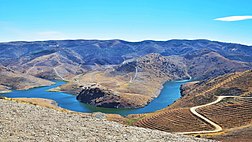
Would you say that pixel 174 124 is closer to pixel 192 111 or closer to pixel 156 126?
pixel 156 126

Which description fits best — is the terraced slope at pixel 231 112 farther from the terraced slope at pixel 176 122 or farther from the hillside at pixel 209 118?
the terraced slope at pixel 176 122

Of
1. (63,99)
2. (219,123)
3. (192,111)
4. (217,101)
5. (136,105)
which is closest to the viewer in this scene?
(219,123)

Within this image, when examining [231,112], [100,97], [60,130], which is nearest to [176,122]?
→ [231,112]

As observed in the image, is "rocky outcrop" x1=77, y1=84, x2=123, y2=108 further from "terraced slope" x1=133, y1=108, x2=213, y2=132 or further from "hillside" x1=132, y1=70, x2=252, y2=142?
"terraced slope" x1=133, y1=108, x2=213, y2=132

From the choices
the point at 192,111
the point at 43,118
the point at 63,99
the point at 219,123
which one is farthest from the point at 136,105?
the point at 43,118

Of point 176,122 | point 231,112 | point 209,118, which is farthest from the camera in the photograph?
point 231,112

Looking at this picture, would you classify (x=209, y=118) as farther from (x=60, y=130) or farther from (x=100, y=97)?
(x=100, y=97)

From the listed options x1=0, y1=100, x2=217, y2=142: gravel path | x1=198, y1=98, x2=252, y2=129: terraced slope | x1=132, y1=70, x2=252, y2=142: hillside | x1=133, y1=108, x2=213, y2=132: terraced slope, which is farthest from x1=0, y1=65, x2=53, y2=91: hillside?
x1=0, y1=100, x2=217, y2=142: gravel path

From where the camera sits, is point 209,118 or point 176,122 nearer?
point 209,118

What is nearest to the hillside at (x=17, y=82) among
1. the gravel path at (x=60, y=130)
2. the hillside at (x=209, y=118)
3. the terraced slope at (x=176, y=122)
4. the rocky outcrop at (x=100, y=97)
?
the rocky outcrop at (x=100, y=97)
